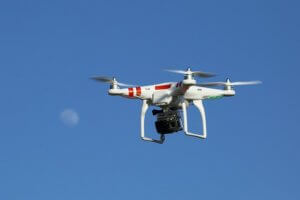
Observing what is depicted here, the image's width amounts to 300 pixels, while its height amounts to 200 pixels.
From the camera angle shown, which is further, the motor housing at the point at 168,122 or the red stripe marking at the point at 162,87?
the red stripe marking at the point at 162,87

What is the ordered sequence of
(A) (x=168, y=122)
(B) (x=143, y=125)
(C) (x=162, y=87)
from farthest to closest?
(B) (x=143, y=125), (C) (x=162, y=87), (A) (x=168, y=122)

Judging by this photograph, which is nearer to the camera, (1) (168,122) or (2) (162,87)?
(1) (168,122)

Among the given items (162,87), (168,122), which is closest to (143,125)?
(168,122)

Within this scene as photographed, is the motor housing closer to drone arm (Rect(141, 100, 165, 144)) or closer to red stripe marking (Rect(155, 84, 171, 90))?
drone arm (Rect(141, 100, 165, 144))

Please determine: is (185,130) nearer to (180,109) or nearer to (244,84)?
(180,109)

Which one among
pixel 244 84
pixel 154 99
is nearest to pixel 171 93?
pixel 154 99

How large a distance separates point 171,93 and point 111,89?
364 inches

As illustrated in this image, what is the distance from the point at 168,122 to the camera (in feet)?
448

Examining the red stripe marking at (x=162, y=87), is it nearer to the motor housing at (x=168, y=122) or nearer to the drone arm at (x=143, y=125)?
the drone arm at (x=143, y=125)

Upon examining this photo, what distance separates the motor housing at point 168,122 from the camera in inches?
5364

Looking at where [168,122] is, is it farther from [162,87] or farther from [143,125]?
[162,87]

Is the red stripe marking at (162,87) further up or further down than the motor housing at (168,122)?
further up

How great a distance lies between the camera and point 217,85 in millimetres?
140375

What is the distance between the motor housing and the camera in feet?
447
